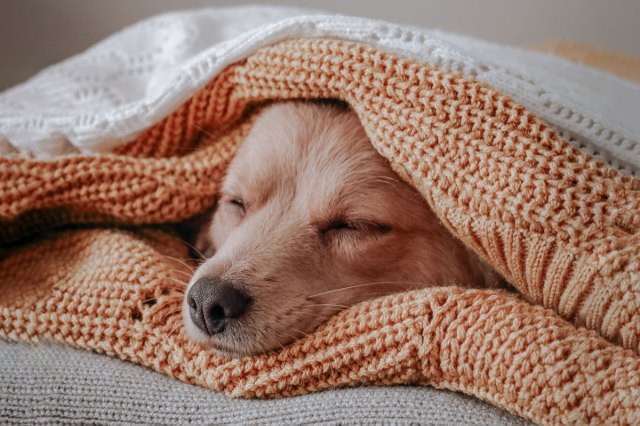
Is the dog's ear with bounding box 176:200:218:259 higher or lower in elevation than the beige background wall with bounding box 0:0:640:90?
lower

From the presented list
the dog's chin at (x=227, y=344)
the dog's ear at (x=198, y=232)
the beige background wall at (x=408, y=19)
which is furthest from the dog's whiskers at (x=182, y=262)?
the beige background wall at (x=408, y=19)

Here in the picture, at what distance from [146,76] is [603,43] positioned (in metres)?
2.26

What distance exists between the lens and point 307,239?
130 cm

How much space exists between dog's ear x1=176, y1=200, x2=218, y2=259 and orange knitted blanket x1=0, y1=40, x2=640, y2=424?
138 millimetres

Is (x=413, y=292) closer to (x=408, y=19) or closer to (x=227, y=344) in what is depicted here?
(x=227, y=344)

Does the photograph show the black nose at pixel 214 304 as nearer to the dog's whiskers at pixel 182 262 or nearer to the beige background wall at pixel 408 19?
the dog's whiskers at pixel 182 262

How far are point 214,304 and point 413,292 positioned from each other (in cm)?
38

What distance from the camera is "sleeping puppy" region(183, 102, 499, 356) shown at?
1.15 meters

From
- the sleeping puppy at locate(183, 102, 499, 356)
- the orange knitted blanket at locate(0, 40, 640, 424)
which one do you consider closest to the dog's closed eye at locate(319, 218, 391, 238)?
the sleeping puppy at locate(183, 102, 499, 356)

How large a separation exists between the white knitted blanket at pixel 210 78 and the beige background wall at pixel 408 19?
1.01m

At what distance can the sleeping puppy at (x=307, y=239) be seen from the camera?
3.77 feet

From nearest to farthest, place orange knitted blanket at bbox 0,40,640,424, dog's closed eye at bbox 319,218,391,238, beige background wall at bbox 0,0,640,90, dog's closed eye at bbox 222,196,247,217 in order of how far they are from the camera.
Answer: orange knitted blanket at bbox 0,40,640,424
dog's closed eye at bbox 319,218,391,238
dog's closed eye at bbox 222,196,247,217
beige background wall at bbox 0,0,640,90

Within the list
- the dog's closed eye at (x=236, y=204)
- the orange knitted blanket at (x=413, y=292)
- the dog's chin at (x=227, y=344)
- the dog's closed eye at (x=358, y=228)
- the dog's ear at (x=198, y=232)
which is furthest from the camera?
the dog's ear at (x=198, y=232)

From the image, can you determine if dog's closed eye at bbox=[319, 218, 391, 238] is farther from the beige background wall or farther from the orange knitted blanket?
the beige background wall
